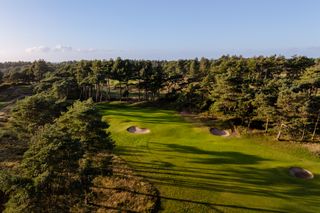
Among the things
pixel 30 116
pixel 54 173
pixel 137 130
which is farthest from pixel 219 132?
pixel 54 173

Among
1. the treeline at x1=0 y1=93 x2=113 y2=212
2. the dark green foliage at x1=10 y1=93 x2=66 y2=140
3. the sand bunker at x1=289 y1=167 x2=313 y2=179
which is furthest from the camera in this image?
the dark green foliage at x1=10 y1=93 x2=66 y2=140

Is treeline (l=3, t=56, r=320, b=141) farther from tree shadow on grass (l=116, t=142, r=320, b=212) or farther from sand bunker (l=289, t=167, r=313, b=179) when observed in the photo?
tree shadow on grass (l=116, t=142, r=320, b=212)

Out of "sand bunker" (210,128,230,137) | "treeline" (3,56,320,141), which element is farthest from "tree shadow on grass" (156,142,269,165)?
"treeline" (3,56,320,141)

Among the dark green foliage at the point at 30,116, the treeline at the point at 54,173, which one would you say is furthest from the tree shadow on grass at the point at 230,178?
the dark green foliage at the point at 30,116

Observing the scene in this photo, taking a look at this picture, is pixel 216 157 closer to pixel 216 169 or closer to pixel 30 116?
pixel 216 169

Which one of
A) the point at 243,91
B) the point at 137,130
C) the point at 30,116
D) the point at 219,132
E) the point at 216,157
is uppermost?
the point at 243,91

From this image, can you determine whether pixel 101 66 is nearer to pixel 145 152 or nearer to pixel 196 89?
pixel 196 89

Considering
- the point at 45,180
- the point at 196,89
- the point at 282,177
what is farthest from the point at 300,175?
the point at 196,89
